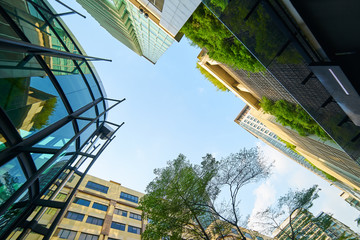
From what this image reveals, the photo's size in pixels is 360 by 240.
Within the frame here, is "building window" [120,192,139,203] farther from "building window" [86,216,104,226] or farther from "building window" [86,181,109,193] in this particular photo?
"building window" [86,216,104,226]

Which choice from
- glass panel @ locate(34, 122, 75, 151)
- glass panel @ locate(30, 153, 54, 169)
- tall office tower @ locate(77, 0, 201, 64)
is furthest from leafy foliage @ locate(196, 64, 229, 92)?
glass panel @ locate(30, 153, 54, 169)

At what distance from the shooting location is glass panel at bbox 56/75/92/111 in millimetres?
6355

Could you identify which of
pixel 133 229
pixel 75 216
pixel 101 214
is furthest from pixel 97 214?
pixel 133 229

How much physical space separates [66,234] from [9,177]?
21.7m

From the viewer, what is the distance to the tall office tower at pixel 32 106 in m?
3.95

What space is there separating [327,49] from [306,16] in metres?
1.10

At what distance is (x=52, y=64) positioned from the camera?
5.61m

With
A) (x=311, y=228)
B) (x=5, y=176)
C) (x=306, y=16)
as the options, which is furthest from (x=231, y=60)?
(x=311, y=228)

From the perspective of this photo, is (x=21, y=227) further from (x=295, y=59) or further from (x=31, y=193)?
(x=295, y=59)

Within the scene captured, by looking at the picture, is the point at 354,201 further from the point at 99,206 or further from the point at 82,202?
the point at 82,202

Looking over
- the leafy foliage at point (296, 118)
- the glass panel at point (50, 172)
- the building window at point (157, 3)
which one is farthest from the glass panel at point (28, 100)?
the building window at point (157, 3)

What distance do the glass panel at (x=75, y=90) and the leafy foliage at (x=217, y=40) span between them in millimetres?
7918

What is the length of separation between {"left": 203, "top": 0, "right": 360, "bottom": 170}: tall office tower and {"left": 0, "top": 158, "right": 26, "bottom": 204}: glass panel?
7.87 metres

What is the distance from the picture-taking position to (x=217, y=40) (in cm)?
973
